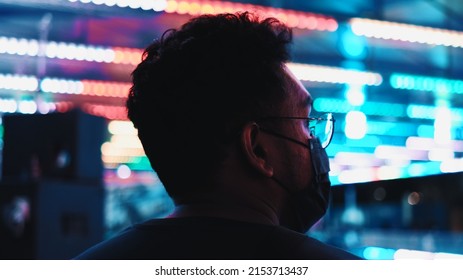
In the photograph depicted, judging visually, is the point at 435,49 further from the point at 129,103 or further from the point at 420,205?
the point at 420,205

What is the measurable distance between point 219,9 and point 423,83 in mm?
3002

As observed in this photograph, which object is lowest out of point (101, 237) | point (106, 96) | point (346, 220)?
point (346, 220)

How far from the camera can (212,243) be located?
2.83 feet

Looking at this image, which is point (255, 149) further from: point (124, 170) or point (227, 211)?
point (124, 170)

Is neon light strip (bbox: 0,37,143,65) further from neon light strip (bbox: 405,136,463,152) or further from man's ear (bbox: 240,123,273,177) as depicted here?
neon light strip (bbox: 405,136,463,152)

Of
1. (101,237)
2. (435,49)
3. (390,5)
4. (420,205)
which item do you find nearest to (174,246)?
(101,237)

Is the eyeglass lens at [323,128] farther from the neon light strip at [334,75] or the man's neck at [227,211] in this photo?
the neon light strip at [334,75]

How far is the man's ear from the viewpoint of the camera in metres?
0.89

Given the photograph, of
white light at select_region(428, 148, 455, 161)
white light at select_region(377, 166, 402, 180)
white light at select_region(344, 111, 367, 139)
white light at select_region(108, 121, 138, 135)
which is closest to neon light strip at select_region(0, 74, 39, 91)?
white light at select_region(108, 121, 138, 135)

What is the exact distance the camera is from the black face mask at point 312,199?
3.24ft

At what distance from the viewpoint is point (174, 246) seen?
88 cm

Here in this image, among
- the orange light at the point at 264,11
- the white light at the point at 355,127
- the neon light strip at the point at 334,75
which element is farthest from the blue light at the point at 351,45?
the white light at the point at 355,127

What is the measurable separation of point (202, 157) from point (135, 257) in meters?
0.15
